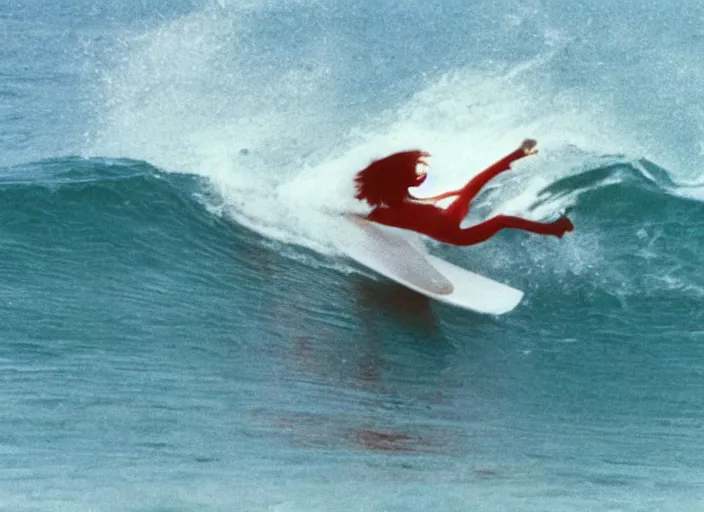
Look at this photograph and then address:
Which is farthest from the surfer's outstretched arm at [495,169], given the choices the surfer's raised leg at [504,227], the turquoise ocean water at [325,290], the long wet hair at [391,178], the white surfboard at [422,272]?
the turquoise ocean water at [325,290]

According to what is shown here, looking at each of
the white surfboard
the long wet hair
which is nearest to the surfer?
the long wet hair

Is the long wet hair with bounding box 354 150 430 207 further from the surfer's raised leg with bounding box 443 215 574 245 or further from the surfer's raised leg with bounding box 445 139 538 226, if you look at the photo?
the surfer's raised leg with bounding box 443 215 574 245

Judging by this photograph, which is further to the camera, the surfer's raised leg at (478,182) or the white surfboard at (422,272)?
the white surfboard at (422,272)

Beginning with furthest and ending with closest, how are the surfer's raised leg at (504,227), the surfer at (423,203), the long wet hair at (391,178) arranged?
the long wet hair at (391,178) < the surfer at (423,203) < the surfer's raised leg at (504,227)

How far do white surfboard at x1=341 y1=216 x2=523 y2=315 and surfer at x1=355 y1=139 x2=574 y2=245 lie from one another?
0.16 metres

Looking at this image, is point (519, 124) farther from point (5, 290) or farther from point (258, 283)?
point (5, 290)

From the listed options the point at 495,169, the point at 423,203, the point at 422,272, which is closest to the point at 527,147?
the point at 495,169

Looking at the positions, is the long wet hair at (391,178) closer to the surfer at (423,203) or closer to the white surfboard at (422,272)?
the surfer at (423,203)

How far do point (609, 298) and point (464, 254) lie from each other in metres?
1.17

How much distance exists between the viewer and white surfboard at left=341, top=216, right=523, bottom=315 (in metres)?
7.68

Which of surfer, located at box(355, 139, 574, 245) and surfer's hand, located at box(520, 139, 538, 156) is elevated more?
surfer's hand, located at box(520, 139, 538, 156)

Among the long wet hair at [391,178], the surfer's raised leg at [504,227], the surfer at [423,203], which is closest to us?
the surfer's raised leg at [504,227]

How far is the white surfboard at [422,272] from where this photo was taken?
Result: 7676 mm

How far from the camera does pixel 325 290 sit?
25.3ft
